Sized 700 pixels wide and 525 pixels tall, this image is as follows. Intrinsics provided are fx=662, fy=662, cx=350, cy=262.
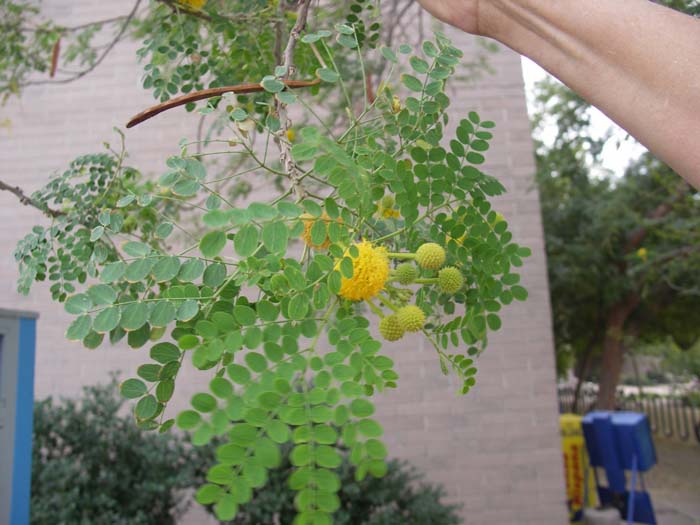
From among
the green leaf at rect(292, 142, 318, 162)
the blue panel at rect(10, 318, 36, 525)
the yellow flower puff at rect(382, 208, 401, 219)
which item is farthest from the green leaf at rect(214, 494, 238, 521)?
the blue panel at rect(10, 318, 36, 525)

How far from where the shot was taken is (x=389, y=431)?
4.43m

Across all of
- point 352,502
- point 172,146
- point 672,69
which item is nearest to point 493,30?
point 672,69

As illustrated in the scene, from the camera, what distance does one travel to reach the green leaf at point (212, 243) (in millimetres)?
846

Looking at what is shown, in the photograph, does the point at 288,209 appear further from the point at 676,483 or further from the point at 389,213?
the point at 676,483

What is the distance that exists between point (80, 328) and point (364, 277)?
40 centimetres

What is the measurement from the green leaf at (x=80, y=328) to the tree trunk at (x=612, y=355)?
11139 millimetres

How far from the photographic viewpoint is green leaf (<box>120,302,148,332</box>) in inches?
34.1

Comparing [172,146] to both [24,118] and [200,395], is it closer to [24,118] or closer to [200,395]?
[24,118]

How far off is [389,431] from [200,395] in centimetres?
375

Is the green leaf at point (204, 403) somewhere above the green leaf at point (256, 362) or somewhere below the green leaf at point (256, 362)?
below

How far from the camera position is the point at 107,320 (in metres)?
0.87

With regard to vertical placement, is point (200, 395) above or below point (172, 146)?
below

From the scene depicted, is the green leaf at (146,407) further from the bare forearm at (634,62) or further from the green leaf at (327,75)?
the bare forearm at (634,62)

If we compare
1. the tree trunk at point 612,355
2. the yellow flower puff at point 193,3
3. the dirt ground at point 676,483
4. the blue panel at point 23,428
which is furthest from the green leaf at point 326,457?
the tree trunk at point 612,355
